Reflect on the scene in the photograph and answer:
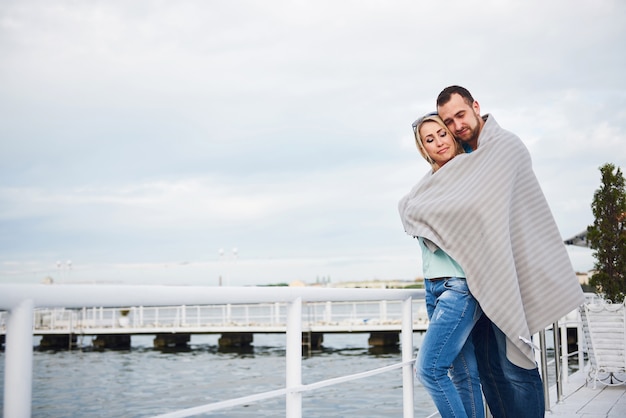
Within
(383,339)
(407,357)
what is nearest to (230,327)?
(383,339)

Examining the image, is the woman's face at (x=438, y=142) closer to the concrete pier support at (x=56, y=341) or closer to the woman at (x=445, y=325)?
the woman at (x=445, y=325)

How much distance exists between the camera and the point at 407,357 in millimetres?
2529

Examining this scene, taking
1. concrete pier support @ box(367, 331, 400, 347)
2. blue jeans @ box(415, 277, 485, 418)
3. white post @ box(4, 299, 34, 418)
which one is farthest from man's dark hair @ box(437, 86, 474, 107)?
concrete pier support @ box(367, 331, 400, 347)

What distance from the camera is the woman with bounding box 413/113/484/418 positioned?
73.4 inches

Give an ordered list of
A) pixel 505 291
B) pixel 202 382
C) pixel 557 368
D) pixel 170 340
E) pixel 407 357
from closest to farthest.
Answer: pixel 505 291, pixel 407 357, pixel 557 368, pixel 202 382, pixel 170 340

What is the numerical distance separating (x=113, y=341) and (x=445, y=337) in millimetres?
31639

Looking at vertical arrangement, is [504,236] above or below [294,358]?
above

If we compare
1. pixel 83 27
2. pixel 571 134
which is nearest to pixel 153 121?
pixel 83 27

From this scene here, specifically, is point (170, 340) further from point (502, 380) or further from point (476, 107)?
point (476, 107)

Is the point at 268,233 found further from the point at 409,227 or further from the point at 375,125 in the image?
the point at 409,227

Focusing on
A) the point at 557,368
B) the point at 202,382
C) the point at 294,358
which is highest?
the point at 294,358

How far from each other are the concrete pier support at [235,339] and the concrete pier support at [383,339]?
584 centimetres

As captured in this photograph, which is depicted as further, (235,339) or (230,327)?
(235,339)

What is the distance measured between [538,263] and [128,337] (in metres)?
31.0
